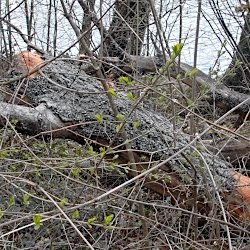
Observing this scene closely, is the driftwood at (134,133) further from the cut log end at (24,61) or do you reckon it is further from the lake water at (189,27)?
the lake water at (189,27)

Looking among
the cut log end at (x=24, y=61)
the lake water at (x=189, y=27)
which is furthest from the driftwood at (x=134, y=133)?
the lake water at (x=189, y=27)

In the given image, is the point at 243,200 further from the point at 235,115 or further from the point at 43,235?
the point at 235,115

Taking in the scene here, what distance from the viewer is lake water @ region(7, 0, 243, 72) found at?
5097 millimetres

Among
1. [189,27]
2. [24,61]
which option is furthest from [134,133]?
[189,27]

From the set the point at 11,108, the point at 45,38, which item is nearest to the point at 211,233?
the point at 11,108

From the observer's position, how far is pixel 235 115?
4.80 m

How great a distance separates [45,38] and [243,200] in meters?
4.56

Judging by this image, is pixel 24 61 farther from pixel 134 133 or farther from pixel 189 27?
pixel 189 27

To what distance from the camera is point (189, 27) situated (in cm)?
472

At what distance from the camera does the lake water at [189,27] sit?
5097mm

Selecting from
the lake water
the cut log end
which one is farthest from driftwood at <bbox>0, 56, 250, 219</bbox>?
the lake water

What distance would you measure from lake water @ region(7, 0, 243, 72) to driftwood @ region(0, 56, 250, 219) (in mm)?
1242

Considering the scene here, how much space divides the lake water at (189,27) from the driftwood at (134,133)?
48.9 inches

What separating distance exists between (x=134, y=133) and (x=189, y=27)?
5.48 ft
